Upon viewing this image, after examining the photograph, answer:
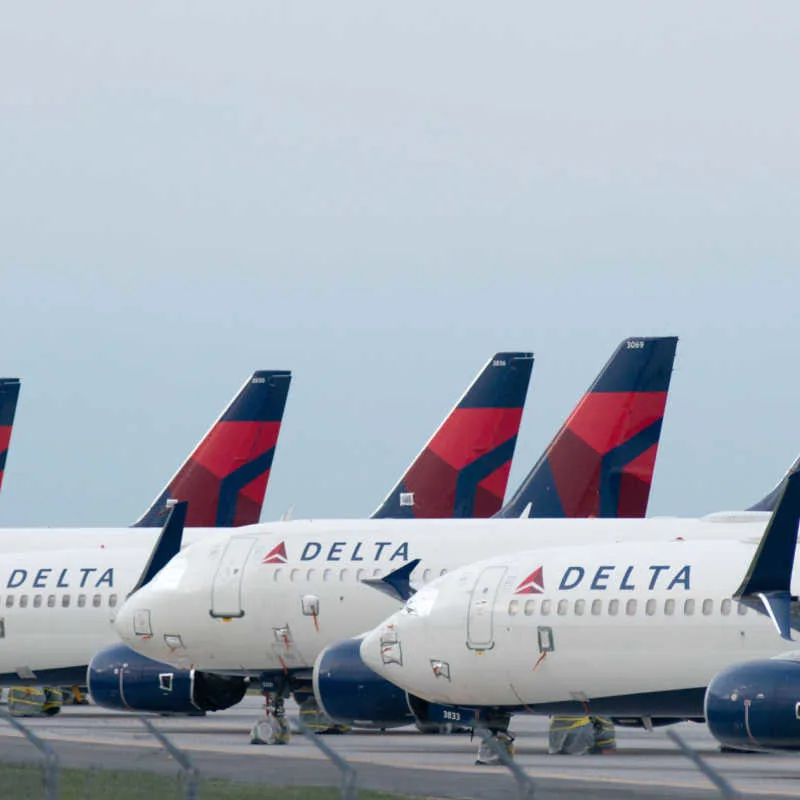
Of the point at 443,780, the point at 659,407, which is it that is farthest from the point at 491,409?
the point at 443,780

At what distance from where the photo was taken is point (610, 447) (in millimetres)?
47375

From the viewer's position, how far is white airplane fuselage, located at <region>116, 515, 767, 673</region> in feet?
128

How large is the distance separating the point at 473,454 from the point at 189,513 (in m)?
11.4

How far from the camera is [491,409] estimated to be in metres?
53.8

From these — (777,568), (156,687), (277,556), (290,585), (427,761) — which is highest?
(777,568)

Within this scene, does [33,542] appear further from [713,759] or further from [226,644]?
[713,759]

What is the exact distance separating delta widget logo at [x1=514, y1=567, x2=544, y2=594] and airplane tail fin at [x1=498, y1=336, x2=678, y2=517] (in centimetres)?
1255

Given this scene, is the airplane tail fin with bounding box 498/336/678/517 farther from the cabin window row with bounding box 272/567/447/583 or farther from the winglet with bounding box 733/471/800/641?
the winglet with bounding box 733/471/800/641

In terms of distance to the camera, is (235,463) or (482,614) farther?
(235,463)

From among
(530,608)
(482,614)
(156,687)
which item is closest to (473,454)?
(156,687)

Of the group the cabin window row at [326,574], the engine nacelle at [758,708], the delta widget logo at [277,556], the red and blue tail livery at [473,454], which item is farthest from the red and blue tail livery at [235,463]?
the engine nacelle at [758,708]

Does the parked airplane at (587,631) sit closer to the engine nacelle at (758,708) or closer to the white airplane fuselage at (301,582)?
the engine nacelle at (758,708)

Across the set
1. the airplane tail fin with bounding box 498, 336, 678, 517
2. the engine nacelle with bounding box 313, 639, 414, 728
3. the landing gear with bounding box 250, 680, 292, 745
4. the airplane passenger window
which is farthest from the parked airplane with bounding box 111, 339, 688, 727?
the airplane tail fin with bounding box 498, 336, 678, 517

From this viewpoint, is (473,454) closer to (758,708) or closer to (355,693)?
(355,693)
